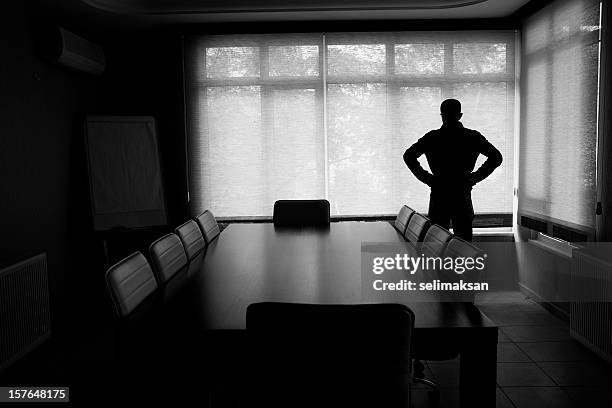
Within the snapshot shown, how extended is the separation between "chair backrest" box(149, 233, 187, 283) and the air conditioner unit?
2.44 metres

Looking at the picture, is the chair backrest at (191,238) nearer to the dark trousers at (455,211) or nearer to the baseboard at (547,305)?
the dark trousers at (455,211)

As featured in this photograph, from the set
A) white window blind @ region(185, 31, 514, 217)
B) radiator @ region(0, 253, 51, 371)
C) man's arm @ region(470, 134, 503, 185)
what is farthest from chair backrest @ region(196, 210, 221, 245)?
man's arm @ region(470, 134, 503, 185)

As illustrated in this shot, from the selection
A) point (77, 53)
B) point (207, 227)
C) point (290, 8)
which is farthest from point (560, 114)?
point (77, 53)

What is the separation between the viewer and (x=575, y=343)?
3951 mm

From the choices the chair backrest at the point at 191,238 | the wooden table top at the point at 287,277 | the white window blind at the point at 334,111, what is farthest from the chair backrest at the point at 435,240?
the white window blind at the point at 334,111

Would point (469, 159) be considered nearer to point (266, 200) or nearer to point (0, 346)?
point (266, 200)

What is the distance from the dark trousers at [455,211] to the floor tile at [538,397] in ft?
4.34

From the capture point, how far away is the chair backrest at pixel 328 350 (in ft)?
4.93

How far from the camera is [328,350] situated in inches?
60.5

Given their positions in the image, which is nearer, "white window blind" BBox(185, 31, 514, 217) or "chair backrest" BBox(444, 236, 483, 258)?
"chair backrest" BBox(444, 236, 483, 258)

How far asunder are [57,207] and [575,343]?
14.4 ft

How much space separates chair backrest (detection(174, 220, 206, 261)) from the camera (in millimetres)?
3275

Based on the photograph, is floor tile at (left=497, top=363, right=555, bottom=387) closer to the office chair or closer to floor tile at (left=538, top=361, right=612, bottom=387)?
floor tile at (left=538, top=361, right=612, bottom=387)

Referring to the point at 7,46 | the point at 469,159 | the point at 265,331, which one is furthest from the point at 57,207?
the point at 265,331
